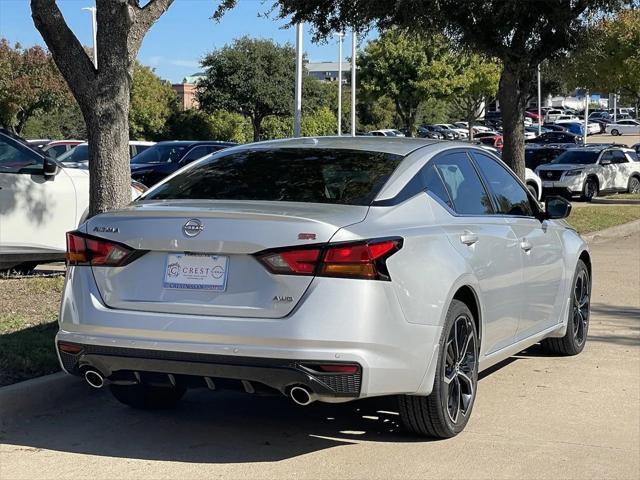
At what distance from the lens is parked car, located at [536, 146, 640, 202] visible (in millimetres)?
27312

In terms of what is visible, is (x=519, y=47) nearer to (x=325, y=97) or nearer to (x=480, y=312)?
(x=480, y=312)

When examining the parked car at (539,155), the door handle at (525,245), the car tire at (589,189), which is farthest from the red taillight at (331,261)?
the parked car at (539,155)

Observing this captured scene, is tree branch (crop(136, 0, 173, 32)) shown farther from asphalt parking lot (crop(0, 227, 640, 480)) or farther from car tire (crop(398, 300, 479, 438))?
car tire (crop(398, 300, 479, 438))

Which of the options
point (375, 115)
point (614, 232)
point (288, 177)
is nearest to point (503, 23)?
point (614, 232)

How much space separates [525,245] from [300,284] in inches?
93.8

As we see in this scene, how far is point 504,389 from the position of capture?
6.75 meters

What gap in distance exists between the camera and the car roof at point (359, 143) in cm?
592

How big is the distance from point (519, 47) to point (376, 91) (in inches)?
1455

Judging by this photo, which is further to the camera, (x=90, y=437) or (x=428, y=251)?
(x=90, y=437)

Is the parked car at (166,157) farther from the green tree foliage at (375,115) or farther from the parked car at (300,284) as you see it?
the green tree foliage at (375,115)

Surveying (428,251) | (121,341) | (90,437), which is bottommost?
(90,437)

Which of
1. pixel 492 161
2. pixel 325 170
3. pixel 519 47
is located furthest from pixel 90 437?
pixel 519 47

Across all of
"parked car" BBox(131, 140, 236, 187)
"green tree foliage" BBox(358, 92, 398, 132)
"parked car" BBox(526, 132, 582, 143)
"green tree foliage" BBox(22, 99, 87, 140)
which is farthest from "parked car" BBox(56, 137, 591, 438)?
"green tree foliage" BBox(358, 92, 398, 132)

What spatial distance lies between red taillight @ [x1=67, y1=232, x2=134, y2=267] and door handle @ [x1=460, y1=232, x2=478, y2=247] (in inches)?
74.1
